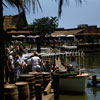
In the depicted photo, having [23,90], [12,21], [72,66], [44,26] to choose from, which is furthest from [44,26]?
[23,90]

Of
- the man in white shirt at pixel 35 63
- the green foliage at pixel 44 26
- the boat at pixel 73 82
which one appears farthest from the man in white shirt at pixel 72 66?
the green foliage at pixel 44 26

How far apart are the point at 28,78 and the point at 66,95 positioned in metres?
7.06

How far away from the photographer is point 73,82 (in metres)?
15.3

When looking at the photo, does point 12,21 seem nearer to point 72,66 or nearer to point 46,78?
point 72,66

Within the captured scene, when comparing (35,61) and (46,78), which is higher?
(35,61)

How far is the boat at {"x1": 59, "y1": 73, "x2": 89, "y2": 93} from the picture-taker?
15031 millimetres

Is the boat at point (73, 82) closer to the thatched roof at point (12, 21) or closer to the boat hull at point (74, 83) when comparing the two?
the boat hull at point (74, 83)

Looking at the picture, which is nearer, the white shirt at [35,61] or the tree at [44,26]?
the white shirt at [35,61]

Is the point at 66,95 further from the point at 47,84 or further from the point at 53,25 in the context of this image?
the point at 53,25

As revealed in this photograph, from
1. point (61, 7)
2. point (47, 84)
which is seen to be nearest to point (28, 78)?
point (47, 84)

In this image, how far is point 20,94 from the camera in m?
8.32

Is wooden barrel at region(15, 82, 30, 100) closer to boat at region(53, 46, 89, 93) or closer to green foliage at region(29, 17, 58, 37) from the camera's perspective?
boat at region(53, 46, 89, 93)

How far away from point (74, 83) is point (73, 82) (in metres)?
0.10

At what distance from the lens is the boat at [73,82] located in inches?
592
